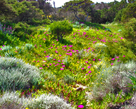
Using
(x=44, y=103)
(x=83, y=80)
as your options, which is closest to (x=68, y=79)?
(x=83, y=80)

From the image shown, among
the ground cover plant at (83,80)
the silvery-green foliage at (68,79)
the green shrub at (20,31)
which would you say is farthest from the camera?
the green shrub at (20,31)

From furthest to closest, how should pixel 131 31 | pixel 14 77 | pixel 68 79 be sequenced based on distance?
1. pixel 131 31
2. pixel 68 79
3. pixel 14 77

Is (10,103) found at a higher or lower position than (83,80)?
higher

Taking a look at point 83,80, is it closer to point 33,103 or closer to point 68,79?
point 68,79

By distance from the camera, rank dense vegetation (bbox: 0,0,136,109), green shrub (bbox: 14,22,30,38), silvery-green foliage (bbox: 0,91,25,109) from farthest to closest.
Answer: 1. green shrub (bbox: 14,22,30,38)
2. dense vegetation (bbox: 0,0,136,109)
3. silvery-green foliage (bbox: 0,91,25,109)

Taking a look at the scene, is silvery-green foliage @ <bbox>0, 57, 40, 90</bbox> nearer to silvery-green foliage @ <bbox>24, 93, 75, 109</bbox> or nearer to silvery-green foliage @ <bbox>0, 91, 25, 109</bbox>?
silvery-green foliage @ <bbox>0, 91, 25, 109</bbox>

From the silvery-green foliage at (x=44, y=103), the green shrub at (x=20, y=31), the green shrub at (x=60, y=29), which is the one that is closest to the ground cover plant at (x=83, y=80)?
the silvery-green foliage at (x=44, y=103)

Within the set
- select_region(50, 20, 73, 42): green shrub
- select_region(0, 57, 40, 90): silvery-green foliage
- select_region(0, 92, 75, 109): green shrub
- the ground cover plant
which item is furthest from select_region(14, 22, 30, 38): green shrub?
select_region(0, 92, 75, 109): green shrub

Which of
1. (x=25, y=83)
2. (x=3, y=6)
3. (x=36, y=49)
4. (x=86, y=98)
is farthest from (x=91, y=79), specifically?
(x=3, y=6)

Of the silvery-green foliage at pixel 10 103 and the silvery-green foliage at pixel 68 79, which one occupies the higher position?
the silvery-green foliage at pixel 10 103

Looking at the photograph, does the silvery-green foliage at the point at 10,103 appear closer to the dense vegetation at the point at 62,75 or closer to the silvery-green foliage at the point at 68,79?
the dense vegetation at the point at 62,75

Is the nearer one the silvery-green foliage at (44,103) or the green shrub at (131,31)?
the silvery-green foliage at (44,103)

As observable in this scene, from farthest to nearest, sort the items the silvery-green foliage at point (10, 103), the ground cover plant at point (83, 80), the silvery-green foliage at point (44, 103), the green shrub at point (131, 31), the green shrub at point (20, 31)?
the green shrub at point (20, 31)
the green shrub at point (131, 31)
the ground cover plant at point (83, 80)
the silvery-green foliage at point (44, 103)
the silvery-green foliage at point (10, 103)

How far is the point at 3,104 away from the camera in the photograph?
1834 millimetres
